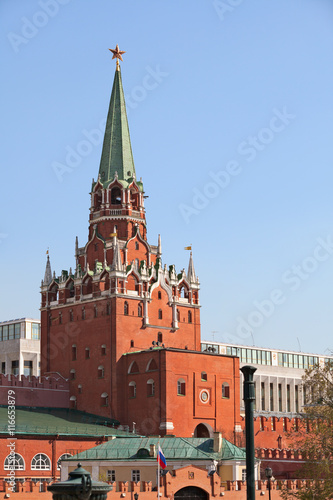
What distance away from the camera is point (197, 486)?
7412 cm

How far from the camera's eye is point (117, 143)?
10700cm

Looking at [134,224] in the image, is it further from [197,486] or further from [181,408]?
[197,486]

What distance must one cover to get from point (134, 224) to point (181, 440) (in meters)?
32.9

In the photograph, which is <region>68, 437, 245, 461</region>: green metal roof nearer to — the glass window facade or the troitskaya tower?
the troitskaya tower

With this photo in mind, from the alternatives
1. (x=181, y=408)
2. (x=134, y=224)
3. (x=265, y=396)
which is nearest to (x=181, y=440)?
(x=181, y=408)

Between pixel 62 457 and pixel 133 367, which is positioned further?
pixel 133 367

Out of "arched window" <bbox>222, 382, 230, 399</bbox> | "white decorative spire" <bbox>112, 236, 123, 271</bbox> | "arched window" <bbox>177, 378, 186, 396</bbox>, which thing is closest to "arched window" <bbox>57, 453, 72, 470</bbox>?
"arched window" <bbox>177, 378, 186, 396</bbox>

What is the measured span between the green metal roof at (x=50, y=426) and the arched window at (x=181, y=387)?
759 centimetres

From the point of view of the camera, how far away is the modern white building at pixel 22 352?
141875 mm

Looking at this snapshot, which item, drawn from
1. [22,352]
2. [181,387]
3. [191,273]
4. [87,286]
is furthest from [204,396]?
[22,352]

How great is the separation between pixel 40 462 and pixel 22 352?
59341 millimetres

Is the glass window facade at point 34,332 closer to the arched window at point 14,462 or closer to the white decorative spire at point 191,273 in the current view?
the white decorative spire at point 191,273

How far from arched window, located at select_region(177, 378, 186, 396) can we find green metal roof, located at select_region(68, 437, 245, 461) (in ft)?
41.0

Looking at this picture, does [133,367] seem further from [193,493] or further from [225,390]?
[193,493]
